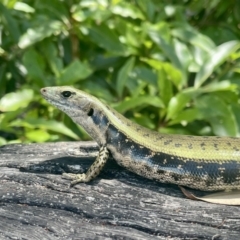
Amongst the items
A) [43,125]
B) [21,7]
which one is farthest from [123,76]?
[21,7]

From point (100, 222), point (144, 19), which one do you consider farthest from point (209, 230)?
point (144, 19)

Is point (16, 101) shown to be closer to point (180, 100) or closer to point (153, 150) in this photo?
point (180, 100)

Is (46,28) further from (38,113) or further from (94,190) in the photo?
(94,190)

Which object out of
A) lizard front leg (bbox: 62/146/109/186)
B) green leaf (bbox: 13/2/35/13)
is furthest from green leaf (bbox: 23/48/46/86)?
lizard front leg (bbox: 62/146/109/186)

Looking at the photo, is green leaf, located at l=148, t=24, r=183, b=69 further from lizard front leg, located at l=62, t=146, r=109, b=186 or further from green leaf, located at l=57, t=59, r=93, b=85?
lizard front leg, located at l=62, t=146, r=109, b=186

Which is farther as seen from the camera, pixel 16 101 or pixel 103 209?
pixel 16 101

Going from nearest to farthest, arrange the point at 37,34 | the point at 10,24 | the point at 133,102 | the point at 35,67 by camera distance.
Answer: the point at 133,102 → the point at 35,67 → the point at 37,34 → the point at 10,24

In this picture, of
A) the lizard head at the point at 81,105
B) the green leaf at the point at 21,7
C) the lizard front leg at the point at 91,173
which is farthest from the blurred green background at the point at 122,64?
the lizard front leg at the point at 91,173
